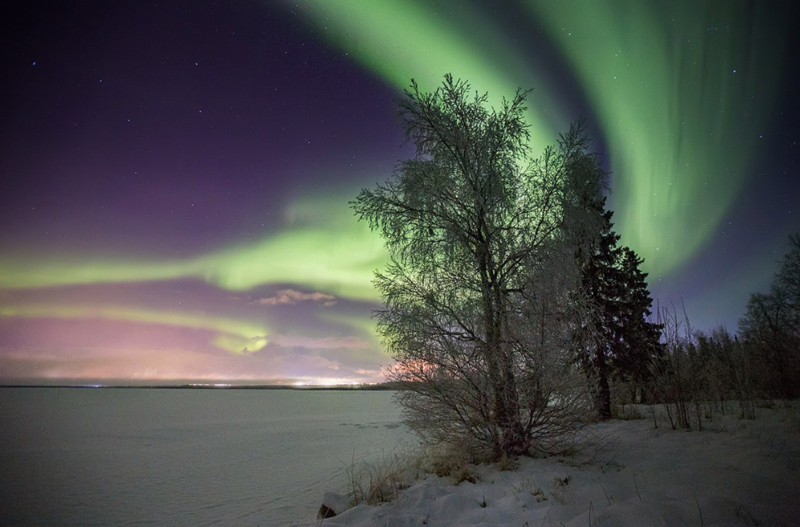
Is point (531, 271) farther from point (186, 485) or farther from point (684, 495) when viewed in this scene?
point (186, 485)

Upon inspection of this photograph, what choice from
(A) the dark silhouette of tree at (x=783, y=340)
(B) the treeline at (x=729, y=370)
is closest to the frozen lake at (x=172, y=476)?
(B) the treeline at (x=729, y=370)

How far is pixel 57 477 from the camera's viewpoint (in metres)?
9.57

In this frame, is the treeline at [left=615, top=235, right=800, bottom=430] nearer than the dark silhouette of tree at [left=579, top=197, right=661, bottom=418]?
Yes

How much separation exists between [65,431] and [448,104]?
26.1m

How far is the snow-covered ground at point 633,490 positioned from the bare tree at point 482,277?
1007mm

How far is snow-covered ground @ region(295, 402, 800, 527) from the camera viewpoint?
3500 millimetres

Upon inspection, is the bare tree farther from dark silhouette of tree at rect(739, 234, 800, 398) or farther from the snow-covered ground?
dark silhouette of tree at rect(739, 234, 800, 398)

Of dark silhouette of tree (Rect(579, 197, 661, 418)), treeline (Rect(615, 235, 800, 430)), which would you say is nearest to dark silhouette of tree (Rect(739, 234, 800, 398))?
treeline (Rect(615, 235, 800, 430))

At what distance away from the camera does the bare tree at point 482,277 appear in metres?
6.74

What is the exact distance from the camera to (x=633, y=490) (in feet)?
14.9

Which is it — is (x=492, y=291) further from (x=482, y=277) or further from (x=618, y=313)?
(x=618, y=313)

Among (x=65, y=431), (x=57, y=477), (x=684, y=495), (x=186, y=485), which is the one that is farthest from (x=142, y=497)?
(x=65, y=431)

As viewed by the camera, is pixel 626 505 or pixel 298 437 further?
pixel 298 437

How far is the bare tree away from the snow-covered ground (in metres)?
1.01
